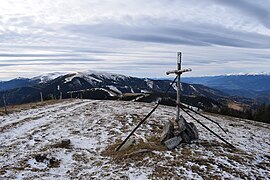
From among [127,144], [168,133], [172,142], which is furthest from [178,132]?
[127,144]

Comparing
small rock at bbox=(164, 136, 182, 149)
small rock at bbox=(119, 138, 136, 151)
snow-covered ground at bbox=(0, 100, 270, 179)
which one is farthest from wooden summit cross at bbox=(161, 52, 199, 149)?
small rock at bbox=(119, 138, 136, 151)

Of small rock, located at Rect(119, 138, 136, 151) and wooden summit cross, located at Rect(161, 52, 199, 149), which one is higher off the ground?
wooden summit cross, located at Rect(161, 52, 199, 149)

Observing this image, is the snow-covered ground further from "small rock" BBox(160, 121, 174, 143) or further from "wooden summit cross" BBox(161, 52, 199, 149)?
"small rock" BBox(160, 121, 174, 143)

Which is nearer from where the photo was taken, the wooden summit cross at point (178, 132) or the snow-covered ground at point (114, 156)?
the snow-covered ground at point (114, 156)

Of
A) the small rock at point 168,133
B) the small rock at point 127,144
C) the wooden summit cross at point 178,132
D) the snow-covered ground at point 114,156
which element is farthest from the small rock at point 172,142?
the small rock at point 127,144

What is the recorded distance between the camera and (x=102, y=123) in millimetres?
26250

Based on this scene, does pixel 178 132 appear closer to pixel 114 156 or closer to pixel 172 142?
pixel 172 142

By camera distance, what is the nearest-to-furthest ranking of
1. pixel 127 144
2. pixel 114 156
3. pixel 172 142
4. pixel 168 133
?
pixel 114 156
pixel 172 142
pixel 168 133
pixel 127 144

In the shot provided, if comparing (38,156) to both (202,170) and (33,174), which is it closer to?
(33,174)

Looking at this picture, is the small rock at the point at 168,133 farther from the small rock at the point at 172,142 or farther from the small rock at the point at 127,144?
the small rock at the point at 127,144

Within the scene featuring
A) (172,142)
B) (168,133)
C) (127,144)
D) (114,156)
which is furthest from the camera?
(127,144)

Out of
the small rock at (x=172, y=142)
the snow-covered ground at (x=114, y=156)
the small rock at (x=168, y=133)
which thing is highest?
the small rock at (x=168, y=133)

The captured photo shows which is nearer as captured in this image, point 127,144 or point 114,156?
point 114,156

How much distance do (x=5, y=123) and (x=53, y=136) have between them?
8670mm
